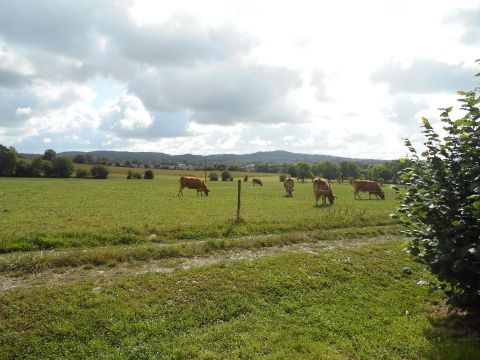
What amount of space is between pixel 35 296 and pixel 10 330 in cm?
108

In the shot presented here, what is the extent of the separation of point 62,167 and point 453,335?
343 feet

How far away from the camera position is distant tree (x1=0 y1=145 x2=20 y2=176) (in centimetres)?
9350

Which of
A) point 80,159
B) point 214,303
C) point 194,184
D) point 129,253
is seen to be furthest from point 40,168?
point 214,303

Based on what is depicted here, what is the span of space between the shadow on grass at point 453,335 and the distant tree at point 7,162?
107994mm

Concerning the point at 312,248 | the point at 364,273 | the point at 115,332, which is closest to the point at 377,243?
the point at 312,248

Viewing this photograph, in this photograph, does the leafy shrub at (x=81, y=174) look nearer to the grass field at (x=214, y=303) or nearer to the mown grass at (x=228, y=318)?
the grass field at (x=214, y=303)

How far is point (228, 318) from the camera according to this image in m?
7.81

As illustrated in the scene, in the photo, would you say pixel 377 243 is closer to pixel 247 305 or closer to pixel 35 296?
pixel 247 305

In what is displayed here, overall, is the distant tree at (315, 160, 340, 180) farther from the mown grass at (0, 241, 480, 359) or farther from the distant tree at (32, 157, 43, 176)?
the mown grass at (0, 241, 480, 359)

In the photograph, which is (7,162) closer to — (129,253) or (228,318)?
(129,253)

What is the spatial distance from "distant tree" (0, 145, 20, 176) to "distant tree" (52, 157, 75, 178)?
949cm

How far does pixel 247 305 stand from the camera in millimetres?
8289

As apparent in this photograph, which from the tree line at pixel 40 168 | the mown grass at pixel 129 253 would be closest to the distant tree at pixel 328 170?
the tree line at pixel 40 168

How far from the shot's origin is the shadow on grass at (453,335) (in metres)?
6.57
